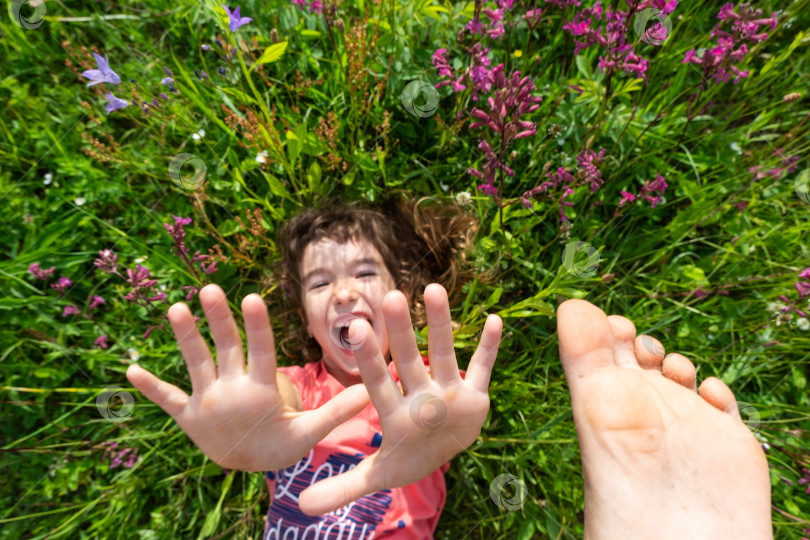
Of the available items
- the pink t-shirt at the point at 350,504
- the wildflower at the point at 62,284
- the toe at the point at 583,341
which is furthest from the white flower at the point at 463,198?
the wildflower at the point at 62,284

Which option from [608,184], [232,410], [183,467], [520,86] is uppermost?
[520,86]

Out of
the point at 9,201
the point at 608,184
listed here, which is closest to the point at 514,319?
the point at 608,184

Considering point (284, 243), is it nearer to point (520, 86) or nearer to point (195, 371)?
point (195, 371)

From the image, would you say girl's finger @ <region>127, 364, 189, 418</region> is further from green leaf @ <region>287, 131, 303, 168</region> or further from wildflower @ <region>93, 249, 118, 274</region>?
green leaf @ <region>287, 131, 303, 168</region>

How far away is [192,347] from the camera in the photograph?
121 cm

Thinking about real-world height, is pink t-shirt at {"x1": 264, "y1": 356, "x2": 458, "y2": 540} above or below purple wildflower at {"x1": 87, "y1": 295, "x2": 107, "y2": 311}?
below

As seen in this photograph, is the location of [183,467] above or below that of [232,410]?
below

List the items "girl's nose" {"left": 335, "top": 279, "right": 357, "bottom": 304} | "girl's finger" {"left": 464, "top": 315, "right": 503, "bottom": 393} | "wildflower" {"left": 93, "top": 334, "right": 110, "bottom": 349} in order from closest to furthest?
"girl's finger" {"left": 464, "top": 315, "right": 503, "bottom": 393}, "girl's nose" {"left": 335, "top": 279, "right": 357, "bottom": 304}, "wildflower" {"left": 93, "top": 334, "right": 110, "bottom": 349}

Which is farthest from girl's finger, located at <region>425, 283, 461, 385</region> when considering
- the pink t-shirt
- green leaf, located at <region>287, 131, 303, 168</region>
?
green leaf, located at <region>287, 131, 303, 168</region>

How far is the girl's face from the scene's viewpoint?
5.62 feet

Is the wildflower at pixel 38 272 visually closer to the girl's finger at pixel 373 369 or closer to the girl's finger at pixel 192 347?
the girl's finger at pixel 192 347

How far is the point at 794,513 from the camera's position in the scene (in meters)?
1.79

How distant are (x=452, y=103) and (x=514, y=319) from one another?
97cm

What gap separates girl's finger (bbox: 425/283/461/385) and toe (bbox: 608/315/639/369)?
55 centimetres
